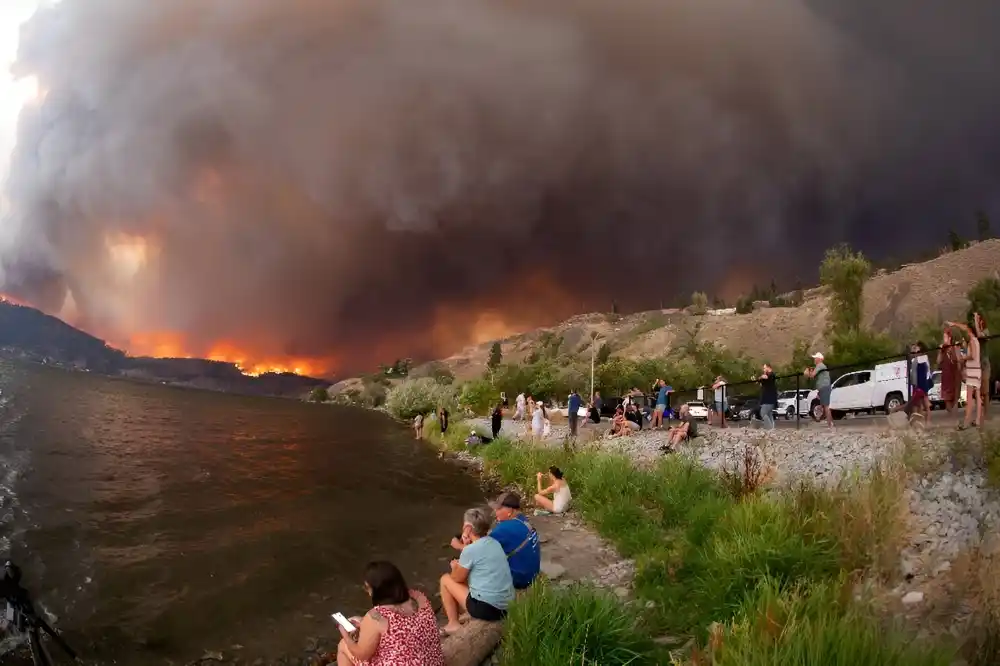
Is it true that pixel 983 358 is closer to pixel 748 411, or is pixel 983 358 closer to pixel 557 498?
pixel 557 498

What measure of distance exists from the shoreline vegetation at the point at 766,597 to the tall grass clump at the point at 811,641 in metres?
0.01

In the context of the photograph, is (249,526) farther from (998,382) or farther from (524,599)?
(998,382)

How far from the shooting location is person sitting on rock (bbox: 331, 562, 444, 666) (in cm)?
534

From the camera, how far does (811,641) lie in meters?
4.41

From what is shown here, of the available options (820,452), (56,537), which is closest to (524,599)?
(820,452)

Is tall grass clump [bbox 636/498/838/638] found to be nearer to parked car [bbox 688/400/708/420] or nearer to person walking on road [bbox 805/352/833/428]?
person walking on road [bbox 805/352/833/428]

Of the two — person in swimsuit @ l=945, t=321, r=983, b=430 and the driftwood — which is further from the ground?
person in swimsuit @ l=945, t=321, r=983, b=430

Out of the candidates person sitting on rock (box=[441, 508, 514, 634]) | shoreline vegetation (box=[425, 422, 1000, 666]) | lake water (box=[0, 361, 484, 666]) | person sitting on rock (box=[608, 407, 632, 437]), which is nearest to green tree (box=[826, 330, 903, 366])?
person sitting on rock (box=[608, 407, 632, 437])

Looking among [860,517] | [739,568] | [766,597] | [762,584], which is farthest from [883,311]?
[766,597]

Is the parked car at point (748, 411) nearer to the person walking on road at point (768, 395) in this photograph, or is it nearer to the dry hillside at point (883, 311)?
the person walking on road at point (768, 395)

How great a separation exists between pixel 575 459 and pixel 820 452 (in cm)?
794

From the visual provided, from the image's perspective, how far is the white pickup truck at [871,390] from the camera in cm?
2339

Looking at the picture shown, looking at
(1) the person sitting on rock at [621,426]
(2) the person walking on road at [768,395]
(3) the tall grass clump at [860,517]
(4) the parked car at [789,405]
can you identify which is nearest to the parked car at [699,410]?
(4) the parked car at [789,405]

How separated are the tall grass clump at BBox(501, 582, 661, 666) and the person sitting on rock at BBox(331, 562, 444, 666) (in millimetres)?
1104
